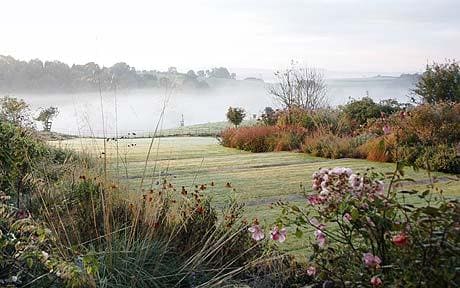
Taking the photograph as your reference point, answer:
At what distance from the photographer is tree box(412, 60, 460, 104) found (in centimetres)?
1537

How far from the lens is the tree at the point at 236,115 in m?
18.1

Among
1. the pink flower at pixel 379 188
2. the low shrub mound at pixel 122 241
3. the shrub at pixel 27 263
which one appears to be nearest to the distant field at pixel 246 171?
the low shrub mound at pixel 122 241

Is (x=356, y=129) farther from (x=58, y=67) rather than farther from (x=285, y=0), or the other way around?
(x=58, y=67)

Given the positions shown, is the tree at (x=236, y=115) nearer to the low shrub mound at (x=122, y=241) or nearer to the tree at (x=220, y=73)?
the tree at (x=220, y=73)

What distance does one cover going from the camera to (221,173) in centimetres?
887

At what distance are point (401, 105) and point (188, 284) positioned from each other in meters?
13.7

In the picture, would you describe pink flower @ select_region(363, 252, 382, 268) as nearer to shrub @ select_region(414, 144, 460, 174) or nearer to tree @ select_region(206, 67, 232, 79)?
shrub @ select_region(414, 144, 460, 174)

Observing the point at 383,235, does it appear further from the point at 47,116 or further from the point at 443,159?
the point at 47,116

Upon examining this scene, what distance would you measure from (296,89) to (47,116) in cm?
894

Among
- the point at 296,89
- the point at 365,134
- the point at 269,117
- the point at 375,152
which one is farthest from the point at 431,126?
the point at 296,89

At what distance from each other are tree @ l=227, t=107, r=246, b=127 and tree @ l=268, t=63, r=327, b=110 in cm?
199

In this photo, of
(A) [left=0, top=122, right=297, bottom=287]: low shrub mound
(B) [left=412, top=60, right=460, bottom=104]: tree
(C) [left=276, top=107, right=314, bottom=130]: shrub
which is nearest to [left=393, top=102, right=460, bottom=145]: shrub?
(C) [left=276, top=107, right=314, bottom=130]: shrub

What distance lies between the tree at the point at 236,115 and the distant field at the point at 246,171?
461 centimetres

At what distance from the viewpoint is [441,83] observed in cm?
1544
